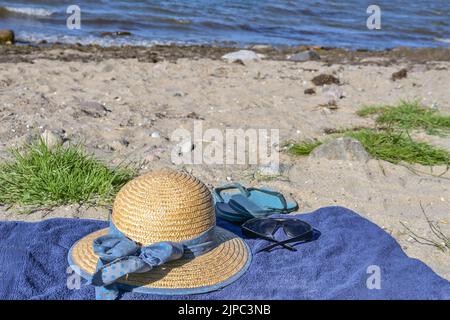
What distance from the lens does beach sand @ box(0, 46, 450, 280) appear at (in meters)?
4.00

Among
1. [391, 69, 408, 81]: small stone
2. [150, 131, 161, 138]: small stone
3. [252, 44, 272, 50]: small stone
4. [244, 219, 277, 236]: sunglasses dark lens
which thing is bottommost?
[244, 219, 277, 236]: sunglasses dark lens

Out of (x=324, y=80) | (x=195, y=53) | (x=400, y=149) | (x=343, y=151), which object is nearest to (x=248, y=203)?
(x=343, y=151)

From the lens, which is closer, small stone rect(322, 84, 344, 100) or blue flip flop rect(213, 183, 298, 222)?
A: blue flip flop rect(213, 183, 298, 222)

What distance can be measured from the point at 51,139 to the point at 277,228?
6.99 feet

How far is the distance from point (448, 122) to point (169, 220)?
3869 millimetres

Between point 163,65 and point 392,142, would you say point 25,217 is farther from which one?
point 163,65

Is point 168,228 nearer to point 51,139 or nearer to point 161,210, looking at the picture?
point 161,210

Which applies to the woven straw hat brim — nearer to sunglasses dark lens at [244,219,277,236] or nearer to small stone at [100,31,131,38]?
sunglasses dark lens at [244,219,277,236]

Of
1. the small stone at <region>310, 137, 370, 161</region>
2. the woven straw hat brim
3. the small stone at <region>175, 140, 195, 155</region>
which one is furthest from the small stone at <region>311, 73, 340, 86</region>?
the woven straw hat brim

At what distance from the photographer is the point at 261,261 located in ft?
9.80

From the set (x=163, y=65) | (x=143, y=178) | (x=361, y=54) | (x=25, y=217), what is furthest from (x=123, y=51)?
(x=143, y=178)

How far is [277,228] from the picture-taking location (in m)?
3.30

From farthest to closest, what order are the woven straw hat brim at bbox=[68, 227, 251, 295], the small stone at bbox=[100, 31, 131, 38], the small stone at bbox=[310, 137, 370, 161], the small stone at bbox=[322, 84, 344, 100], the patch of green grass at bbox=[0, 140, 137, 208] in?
the small stone at bbox=[100, 31, 131, 38]
the small stone at bbox=[322, 84, 344, 100]
the small stone at bbox=[310, 137, 370, 161]
the patch of green grass at bbox=[0, 140, 137, 208]
the woven straw hat brim at bbox=[68, 227, 251, 295]

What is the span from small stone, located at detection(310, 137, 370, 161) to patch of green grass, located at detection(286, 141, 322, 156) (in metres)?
0.13
